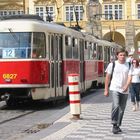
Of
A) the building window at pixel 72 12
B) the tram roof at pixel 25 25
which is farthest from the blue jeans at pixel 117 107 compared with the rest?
the building window at pixel 72 12

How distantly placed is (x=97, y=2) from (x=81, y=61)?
5232cm

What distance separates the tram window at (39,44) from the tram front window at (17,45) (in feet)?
0.16

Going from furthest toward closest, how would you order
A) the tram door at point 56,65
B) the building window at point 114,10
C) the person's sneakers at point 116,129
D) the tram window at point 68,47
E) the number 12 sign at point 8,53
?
the building window at point 114,10 < the tram window at point 68,47 < the tram door at point 56,65 < the number 12 sign at point 8,53 < the person's sneakers at point 116,129

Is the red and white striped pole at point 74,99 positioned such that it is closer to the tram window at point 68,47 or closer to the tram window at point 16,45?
the tram window at point 16,45

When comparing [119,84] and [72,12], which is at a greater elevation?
[72,12]

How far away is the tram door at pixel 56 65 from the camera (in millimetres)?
21297

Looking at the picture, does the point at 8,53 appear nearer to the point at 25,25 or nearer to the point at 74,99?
the point at 25,25

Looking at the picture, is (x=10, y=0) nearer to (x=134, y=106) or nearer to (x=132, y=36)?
(x=132, y=36)

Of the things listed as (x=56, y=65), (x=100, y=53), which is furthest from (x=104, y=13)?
(x=56, y=65)

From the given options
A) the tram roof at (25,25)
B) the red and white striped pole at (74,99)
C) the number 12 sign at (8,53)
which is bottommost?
the red and white striped pole at (74,99)

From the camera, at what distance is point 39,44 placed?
67.5ft

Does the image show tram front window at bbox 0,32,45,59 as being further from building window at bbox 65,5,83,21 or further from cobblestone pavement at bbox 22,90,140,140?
building window at bbox 65,5,83,21

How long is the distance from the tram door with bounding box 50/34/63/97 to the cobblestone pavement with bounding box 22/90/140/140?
2.84m

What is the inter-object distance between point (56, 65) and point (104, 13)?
60858 millimetres
